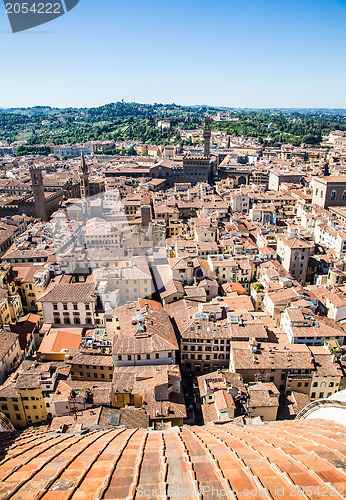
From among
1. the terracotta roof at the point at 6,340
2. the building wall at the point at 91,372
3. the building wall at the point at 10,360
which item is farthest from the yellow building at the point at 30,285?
the building wall at the point at 91,372

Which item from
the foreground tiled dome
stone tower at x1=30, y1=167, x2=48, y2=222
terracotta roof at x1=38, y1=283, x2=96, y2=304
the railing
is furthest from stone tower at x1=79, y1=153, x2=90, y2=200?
the foreground tiled dome

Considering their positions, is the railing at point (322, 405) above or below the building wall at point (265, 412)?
above

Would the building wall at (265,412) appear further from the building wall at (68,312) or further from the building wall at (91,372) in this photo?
the building wall at (68,312)

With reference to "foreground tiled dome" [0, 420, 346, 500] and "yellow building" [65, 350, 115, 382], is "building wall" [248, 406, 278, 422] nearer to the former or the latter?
"foreground tiled dome" [0, 420, 346, 500]

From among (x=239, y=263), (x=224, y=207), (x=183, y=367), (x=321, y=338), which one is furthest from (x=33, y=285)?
(x=224, y=207)

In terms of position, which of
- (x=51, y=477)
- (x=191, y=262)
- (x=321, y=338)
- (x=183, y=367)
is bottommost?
(x=183, y=367)

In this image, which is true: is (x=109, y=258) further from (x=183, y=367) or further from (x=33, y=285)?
(x=183, y=367)
